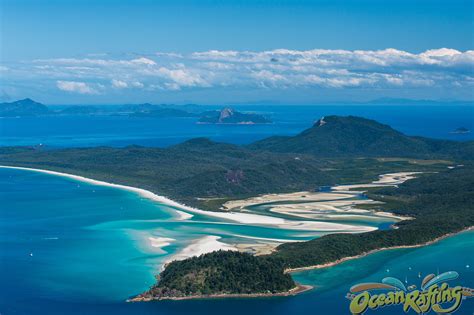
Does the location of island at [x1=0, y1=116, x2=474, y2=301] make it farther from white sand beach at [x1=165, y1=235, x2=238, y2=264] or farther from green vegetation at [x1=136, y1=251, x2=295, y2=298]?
white sand beach at [x1=165, y1=235, x2=238, y2=264]

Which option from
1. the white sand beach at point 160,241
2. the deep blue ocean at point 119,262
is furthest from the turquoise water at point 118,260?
the white sand beach at point 160,241

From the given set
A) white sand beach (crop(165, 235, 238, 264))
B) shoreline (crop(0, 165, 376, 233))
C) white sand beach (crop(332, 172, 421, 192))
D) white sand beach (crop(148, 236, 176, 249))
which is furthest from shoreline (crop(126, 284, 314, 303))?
white sand beach (crop(332, 172, 421, 192))

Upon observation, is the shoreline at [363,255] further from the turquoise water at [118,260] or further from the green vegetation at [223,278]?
the green vegetation at [223,278]

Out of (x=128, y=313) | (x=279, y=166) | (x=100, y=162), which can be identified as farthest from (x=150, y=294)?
(x=100, y=162)

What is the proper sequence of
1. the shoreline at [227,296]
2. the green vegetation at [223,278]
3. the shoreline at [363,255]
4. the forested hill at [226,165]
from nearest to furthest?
the shoreline at [227,296] < the green vegetation at [223,278] < the shoreline at [363,255] < the forested hill at [226,165]

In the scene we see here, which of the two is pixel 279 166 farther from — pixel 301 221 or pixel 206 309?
pixel 206 309

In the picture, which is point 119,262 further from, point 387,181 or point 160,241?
point 387,181
